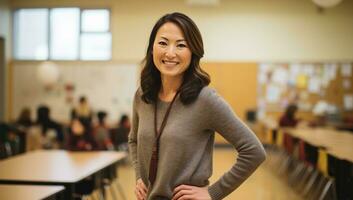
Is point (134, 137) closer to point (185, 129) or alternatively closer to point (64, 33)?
point (185, 129)

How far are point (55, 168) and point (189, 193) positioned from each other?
2418mm

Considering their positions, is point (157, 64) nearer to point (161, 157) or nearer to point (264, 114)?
point (161, 157)

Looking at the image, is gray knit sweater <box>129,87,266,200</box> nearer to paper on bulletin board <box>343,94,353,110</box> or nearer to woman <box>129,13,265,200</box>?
woman <box>129,13,265,200</box>

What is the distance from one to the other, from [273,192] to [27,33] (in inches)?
294

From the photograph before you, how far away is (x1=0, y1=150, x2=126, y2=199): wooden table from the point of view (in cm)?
298

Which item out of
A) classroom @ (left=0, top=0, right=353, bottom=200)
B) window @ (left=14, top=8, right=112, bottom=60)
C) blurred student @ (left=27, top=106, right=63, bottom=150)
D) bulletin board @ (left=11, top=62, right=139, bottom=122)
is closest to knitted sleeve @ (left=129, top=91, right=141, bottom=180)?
classroom @ (left=0, top=0, right=353, bottom=200)

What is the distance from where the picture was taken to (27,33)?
1070 centimetres

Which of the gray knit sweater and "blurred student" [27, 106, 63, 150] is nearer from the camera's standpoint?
the gray knit sweater

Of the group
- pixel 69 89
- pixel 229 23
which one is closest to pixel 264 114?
pixel 229 23

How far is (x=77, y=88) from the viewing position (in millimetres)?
10258

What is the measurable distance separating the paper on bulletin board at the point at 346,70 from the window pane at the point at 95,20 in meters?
5.40

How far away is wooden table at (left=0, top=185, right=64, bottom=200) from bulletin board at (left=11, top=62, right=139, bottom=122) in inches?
292

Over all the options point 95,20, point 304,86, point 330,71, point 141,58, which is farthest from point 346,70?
point 95,20

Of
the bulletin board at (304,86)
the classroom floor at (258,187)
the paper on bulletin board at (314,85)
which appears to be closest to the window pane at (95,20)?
the bulletin board at (304,86)
